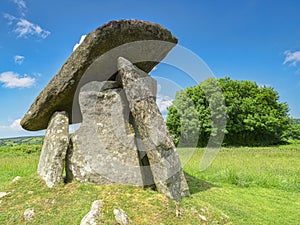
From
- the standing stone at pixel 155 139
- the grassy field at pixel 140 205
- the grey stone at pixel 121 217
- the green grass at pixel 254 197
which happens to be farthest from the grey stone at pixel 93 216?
the green grass at pixel 254 197

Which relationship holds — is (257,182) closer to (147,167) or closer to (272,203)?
(272,203)

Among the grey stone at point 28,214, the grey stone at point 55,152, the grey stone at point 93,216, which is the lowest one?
the grey stone at point 28,214

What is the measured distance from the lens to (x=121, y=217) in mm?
4375

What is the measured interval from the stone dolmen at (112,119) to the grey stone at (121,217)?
3.87 ft

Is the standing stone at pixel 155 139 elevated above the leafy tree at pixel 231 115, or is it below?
below

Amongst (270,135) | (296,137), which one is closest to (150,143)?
(270,135)

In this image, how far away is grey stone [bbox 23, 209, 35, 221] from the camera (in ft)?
15.5

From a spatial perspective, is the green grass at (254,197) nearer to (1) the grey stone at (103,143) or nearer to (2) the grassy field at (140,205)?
(2) the grassy field at (140,205)

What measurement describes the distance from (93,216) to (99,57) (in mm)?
3548

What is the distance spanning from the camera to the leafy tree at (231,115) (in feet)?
116

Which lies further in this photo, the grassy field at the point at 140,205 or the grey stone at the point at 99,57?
the grey stone at the point at 99,57

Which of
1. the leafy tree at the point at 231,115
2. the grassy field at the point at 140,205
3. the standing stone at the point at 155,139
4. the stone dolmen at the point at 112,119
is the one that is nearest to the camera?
the grassy field at the point at 140,205

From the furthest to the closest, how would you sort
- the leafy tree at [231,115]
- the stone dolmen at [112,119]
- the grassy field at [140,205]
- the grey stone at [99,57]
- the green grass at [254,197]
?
the leafy tree at [231,115]
the green grass at [254,197]
the grey stone at [99,57]
the stone dolmen at [112,119]
the grassy field at [140,205]

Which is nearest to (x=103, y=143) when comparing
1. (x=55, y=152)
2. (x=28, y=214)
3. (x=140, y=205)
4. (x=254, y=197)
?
(x=55, y=152)
